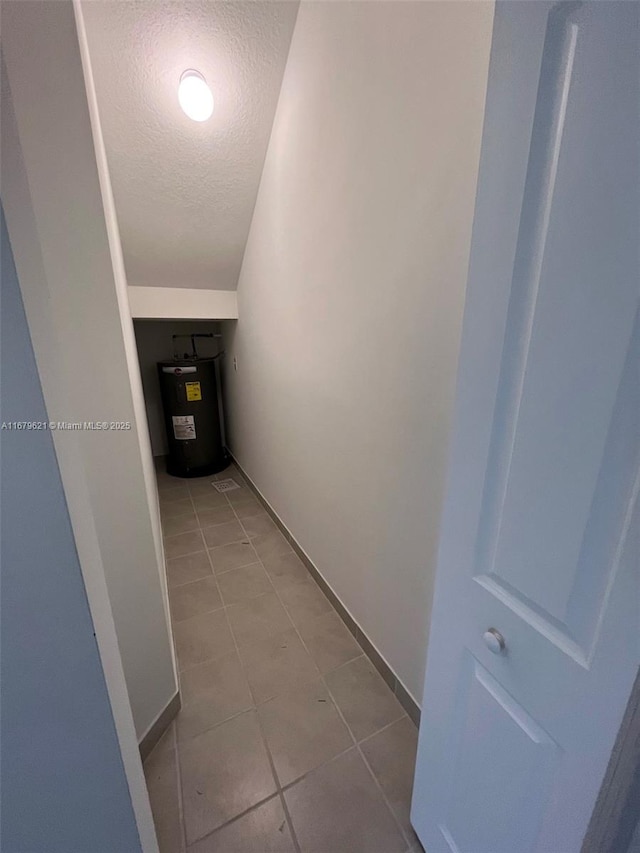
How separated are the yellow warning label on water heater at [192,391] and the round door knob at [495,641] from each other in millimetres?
3278

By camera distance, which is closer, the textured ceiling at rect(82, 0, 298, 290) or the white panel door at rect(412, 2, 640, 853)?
the white panel door at rect(412, 2, 640, 853)

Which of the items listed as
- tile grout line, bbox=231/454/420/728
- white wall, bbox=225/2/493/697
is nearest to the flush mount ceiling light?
white wall, bbox=225/2/493/697

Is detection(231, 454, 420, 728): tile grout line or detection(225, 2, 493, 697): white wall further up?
detection(225, 2, 493, 697): white wall

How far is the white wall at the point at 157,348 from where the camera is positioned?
11.9 ft

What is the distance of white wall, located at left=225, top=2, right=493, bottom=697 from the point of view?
2.76 ft

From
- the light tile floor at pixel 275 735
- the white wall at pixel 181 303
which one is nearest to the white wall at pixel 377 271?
the light tile floor at pixel 275 735

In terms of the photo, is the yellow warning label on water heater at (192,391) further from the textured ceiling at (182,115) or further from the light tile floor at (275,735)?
the light tile floor at (275,735)

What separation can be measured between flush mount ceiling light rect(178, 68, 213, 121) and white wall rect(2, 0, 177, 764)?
0.72 metres

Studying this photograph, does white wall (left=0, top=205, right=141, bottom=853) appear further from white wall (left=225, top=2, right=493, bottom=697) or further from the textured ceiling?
the textured ceiling

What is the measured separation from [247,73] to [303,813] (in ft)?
9.37

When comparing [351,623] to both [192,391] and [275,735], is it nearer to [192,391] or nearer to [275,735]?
[275,735]

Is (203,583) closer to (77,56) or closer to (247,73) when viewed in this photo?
(77,56)

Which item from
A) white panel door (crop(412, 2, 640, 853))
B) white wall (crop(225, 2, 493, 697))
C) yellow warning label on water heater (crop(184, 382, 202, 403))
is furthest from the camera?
yellow warning label on water heater (crop(184, 382, 202, 403))

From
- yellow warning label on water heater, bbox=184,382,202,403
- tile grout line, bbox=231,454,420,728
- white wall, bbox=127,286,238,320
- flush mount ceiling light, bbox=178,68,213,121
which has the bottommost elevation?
tile grout line, bbox=231,454,420,728
